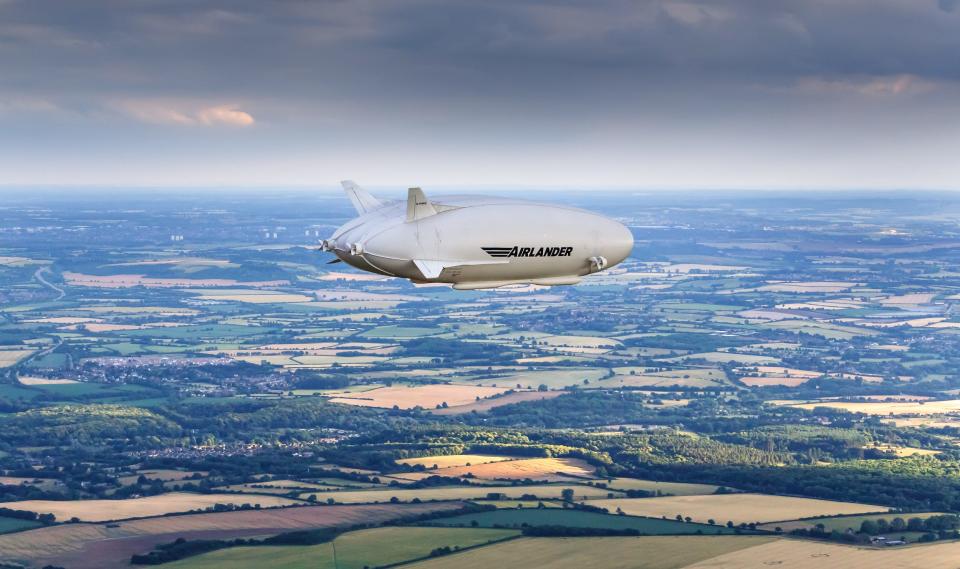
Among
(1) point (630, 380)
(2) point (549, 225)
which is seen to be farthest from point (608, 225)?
(1) point (630, 380)

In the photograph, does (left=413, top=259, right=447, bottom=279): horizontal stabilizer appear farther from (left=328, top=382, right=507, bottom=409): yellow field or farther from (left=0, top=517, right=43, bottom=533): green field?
(left=328, top=382, right=507, bottom=409): yellow field

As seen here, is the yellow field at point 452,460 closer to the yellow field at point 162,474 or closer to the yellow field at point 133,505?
the yellow field at point 133,505

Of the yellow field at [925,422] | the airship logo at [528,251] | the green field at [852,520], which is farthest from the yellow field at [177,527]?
the airship logo at [528,251]

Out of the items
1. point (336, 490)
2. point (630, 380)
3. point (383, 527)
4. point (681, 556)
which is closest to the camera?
point (681, 556)

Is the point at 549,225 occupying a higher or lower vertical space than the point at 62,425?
higher

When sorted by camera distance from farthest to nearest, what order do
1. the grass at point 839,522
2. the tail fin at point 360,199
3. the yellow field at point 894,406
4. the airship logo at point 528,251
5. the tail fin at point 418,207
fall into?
the yellow field at point 894,406 < the grass at point 839,522 < the tail fin at point 360,199 < the airship logo at point 528,251 < the tail fin at point 418,207

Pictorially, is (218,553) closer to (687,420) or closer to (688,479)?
(688,479)

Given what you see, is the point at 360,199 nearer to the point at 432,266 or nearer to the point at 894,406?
the point at 432,266

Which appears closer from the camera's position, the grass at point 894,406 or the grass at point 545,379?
the grass at point 894,406
